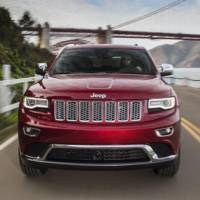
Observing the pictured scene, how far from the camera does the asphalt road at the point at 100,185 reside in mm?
5683

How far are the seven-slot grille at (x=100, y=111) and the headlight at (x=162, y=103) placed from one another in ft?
0.50

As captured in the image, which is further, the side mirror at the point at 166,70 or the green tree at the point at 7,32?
the green tree at the point at 7,32

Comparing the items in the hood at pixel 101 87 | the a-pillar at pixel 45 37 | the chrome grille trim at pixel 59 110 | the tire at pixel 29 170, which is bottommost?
the a-pillar at pixel 45 37

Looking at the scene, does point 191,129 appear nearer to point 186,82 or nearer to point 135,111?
point 135,111

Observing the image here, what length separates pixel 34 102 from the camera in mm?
5961

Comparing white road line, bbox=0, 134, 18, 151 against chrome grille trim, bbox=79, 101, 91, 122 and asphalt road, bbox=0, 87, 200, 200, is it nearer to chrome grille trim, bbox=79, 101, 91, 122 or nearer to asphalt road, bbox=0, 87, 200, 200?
asphalt road, bbox=0, 87, 200, 200

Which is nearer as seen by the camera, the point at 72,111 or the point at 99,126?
the point at 99,126

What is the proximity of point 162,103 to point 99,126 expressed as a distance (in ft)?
2.55

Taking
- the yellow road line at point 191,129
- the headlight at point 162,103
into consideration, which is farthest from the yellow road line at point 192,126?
the headlight at point 162,103

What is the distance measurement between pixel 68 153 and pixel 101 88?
0.78 meters

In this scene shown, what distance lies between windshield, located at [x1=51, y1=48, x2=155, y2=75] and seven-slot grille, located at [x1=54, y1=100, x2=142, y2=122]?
4.76 feet

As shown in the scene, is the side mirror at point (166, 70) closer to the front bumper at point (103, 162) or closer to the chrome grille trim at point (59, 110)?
the front bumper at point (103, 162)

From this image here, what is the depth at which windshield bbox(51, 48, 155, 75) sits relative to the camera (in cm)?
720

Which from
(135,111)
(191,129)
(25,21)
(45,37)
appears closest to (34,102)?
(135,111)
